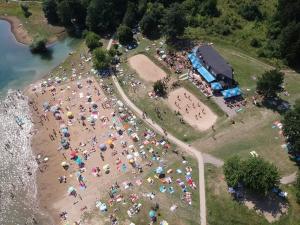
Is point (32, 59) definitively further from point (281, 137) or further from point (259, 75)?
point (281, 137)

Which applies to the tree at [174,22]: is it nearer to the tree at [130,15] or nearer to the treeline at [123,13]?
the treeline at [123,13]

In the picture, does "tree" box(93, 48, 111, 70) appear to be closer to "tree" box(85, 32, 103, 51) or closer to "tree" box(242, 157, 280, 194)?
"tree" box(85, 32, 103, 51)

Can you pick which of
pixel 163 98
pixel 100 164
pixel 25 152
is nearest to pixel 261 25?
pixel 163 98

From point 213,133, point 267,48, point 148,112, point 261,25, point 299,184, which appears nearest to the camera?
point 299,184

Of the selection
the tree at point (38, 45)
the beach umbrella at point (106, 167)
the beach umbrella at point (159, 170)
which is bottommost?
the tree at point (38, 45)

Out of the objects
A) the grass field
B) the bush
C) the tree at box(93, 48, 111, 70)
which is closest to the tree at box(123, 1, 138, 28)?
the tree at box(93, 48, 111, 70)

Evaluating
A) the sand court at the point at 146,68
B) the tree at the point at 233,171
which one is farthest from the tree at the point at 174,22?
the tree at the point at 233,171

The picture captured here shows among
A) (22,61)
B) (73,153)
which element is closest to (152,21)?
(22,61)
